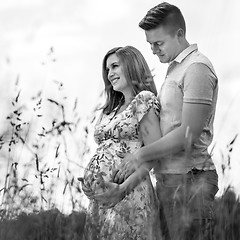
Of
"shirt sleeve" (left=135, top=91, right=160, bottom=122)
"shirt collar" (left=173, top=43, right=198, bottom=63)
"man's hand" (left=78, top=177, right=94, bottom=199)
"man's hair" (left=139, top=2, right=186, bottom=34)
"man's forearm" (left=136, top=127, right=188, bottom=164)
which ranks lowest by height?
"man's hand" (left=78, top=177, right=94, bottom=199)

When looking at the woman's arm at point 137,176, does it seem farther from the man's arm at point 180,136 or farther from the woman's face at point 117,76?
the woman's face at point 117,76

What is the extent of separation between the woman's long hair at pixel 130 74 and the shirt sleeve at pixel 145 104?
0.11 meters

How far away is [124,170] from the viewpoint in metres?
3.22

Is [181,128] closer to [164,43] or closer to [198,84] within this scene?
[198,84]

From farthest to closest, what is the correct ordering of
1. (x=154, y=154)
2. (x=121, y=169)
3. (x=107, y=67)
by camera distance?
(x=107, y=67)
(x=121, y=169)
(x=154, y=154)

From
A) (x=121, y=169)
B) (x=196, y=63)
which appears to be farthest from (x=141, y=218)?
(x=196, y=63)

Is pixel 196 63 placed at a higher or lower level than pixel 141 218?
higher

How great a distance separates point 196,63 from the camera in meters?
3.21

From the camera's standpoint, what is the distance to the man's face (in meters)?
3.36

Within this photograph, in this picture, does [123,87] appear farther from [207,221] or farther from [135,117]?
[207,221]

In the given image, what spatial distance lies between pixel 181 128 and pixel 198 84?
0.89 ft

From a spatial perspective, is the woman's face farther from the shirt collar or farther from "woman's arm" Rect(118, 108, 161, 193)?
the shirt collar

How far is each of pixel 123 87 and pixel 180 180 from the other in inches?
30.6

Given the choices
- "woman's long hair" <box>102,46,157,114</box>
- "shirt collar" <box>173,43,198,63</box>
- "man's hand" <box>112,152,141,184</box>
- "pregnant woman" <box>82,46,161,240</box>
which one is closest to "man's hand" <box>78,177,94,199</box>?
"pregnant woman" <box>82,46,161,240</box>
